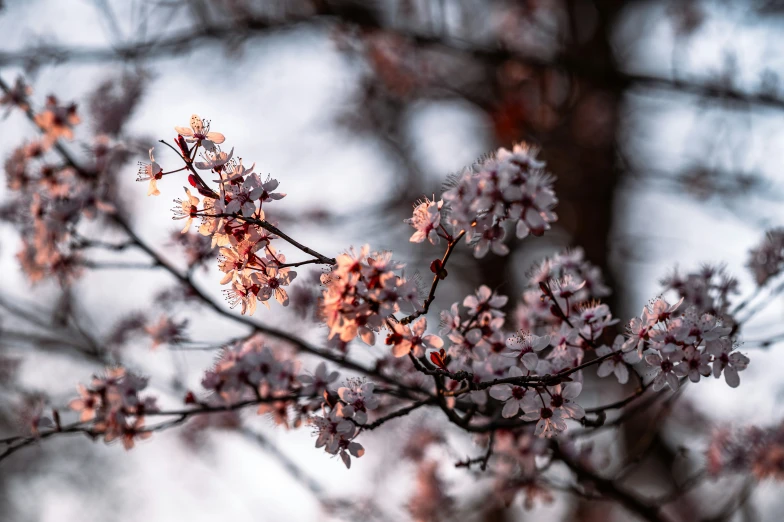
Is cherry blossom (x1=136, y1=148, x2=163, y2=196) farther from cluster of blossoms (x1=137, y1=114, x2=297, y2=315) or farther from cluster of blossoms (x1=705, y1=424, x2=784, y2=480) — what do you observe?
cluster of blossoms (x1=705, y1=424, x2=784, y2=480)

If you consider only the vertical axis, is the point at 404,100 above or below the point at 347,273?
above

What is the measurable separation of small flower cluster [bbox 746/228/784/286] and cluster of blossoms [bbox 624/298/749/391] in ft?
3.53

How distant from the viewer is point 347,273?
59.3 inches

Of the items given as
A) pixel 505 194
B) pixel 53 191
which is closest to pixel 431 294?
pixel 505 194

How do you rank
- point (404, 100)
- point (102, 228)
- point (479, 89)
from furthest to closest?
1. point (479, 89)
2. point (404, 100)
3. point (102, 228)

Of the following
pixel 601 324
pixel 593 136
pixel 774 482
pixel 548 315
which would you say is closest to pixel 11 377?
pixel 548 315

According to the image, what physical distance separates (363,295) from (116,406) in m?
1.21

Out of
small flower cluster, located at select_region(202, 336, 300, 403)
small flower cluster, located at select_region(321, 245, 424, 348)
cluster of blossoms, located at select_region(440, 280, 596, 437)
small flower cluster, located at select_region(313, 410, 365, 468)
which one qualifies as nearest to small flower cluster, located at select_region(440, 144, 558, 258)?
small flower cluster, located at select_region(321, 245, 424, 348)

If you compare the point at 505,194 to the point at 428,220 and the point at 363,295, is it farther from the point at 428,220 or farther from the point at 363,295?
the point at 363,295

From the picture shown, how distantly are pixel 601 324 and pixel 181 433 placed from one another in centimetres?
434

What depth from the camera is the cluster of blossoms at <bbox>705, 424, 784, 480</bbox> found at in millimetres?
3139

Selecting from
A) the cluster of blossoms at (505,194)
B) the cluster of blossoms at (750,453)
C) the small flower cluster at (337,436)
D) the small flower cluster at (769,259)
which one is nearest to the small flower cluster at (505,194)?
the cluster of blossoms at (505,194)

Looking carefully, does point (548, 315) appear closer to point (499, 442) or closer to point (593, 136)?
point (499, 442)

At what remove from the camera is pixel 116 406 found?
2.23m
